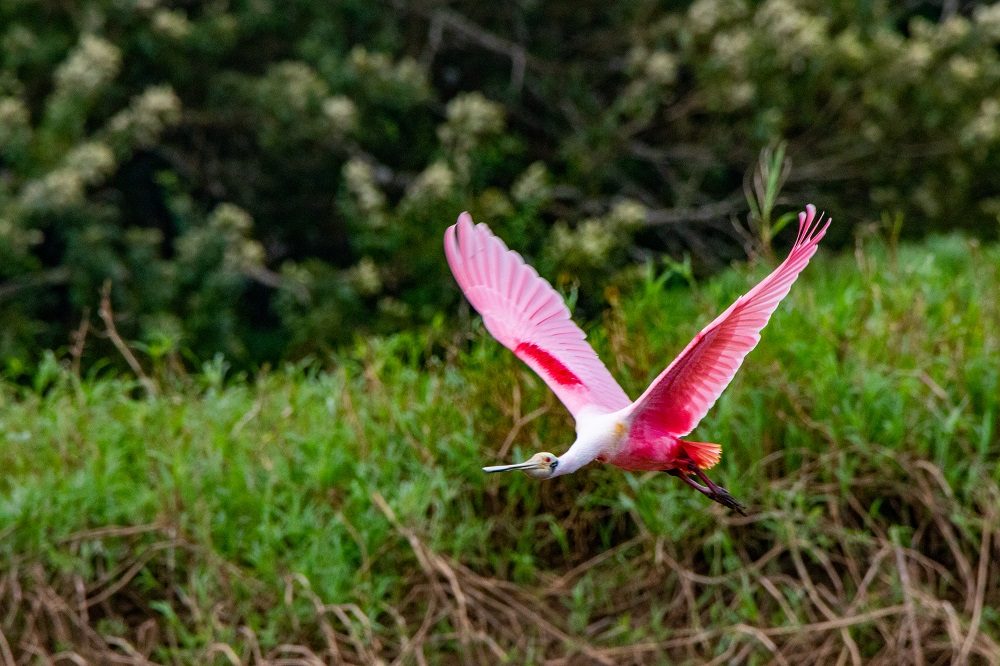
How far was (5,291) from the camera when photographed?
6.50 metres

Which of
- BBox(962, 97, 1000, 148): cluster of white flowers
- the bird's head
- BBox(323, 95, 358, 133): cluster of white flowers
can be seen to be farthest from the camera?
BBox(962, 97, 1000, 148): cluster of white flowers

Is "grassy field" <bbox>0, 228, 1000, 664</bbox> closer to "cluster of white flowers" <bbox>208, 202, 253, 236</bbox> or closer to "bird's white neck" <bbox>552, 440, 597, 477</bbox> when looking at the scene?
"bird's white neck" <bbox>552, 440, 597, 477</bbox>

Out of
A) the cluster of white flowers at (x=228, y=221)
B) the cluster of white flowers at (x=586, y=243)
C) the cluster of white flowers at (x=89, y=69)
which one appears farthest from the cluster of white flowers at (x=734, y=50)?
the cluster of white flowers at (x=89, y=69)

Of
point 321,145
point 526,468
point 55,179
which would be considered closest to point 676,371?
point 526,468

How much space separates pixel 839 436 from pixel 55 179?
11.7 feet

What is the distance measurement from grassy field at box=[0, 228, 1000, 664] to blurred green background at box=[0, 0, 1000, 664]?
1 cm

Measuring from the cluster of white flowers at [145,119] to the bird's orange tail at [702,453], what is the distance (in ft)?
16.4

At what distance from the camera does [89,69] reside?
6.59 m

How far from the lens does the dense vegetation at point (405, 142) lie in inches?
257

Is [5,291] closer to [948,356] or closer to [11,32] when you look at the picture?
[11,32]

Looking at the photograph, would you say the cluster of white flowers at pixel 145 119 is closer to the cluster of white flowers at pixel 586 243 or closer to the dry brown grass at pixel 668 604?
the cluster of white flowers at pixel 586 243

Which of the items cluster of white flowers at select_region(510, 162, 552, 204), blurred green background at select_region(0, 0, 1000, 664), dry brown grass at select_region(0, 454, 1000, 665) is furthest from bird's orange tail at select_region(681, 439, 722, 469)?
cluster of white flowers at select_region(510, 162, 552, 204)

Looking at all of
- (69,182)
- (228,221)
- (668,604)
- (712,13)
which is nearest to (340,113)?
(228,221)

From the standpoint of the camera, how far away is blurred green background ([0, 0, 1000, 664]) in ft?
12.8
